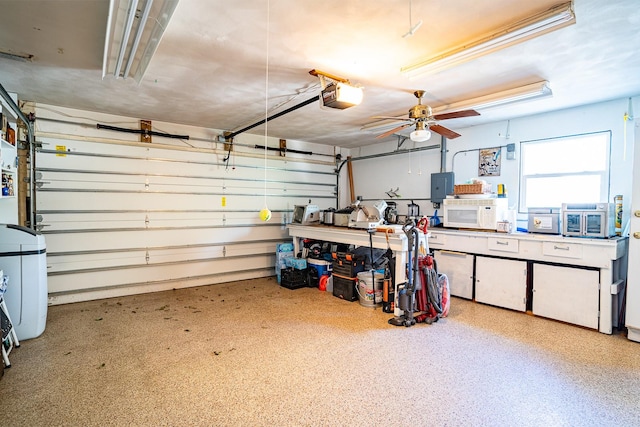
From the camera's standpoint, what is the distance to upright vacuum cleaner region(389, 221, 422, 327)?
12.0ft

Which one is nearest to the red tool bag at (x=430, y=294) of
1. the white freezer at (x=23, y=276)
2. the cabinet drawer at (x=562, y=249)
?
the cabinet drawer at (x=562, y=249)

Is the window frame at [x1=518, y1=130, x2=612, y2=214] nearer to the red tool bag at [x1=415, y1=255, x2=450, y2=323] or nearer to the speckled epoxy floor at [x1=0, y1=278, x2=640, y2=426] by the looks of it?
the speckled epoxy floor at [x1=0, y1=278, x2=640, y2=426]

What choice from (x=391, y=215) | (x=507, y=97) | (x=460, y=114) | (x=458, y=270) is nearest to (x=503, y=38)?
(x=460, y=114)

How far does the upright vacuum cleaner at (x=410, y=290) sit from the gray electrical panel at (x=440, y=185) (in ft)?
6.73

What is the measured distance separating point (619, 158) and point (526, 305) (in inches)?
85.2

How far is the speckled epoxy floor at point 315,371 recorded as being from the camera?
2121mm

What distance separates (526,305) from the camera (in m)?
4.07

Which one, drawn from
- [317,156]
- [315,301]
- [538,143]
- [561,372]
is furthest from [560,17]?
[317,156]

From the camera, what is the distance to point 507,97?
3.64 meters

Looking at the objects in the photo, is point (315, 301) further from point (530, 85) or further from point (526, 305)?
point (530, 85)

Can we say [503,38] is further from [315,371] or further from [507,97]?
[315,371]

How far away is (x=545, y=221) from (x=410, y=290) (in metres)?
2.07

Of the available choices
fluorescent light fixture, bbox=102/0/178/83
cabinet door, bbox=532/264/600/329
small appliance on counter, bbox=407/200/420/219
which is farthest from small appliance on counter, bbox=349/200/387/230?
fluorescent light fixture, bbox=102/0/178/83

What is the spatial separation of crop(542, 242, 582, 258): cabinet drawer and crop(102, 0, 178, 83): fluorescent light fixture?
4421 millimetres
